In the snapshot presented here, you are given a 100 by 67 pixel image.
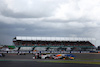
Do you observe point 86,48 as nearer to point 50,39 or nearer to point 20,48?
point 50,39

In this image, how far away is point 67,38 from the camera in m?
120

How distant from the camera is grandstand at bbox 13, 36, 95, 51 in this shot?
359 feet

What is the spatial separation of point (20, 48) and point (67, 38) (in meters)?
33.5

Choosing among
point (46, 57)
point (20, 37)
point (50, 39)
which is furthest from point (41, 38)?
point (46, 57)

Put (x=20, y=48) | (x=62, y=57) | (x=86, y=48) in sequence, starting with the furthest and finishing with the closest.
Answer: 1. (x=86, y=48)
2. (x=20, y=48)
3. (x=62, y=57)

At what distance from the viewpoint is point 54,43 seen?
116 metres

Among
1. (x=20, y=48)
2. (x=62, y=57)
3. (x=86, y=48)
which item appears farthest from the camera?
(x=86, y=48)

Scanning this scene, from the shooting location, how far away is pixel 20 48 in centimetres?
10725

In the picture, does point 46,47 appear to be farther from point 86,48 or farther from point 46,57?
point 46,57

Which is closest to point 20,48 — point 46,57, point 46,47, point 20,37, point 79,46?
point 20,37

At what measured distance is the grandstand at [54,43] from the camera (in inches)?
4308

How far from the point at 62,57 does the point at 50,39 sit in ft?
228

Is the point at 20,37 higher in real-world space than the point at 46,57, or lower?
higher

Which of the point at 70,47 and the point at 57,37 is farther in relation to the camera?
the point at 57,37
